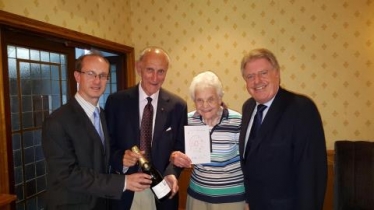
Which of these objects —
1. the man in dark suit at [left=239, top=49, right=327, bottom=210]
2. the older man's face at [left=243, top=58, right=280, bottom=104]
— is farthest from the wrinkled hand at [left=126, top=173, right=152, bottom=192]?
the older man's face at [left=243, top=58, right=280, bottom=104]

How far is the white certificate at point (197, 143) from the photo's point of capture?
183 cm

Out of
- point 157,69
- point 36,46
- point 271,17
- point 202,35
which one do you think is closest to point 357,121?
point 271,17

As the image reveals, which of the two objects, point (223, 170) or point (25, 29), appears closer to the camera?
point (223, 170)

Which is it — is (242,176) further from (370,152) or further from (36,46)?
(36,46)

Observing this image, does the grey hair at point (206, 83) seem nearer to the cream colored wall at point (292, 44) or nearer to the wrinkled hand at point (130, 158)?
the wrinkled hand at point (130, 158)

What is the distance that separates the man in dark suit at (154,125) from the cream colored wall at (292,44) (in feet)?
6.19

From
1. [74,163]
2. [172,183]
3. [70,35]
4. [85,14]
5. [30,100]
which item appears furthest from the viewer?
[85,14]

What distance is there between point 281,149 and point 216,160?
1.54 ft

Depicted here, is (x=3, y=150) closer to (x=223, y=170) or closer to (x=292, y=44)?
(x=223, y=170)

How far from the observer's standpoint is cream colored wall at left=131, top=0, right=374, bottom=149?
3330 millimetres

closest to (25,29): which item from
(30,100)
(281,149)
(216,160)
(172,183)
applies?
(30,100)

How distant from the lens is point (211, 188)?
186 centimetres

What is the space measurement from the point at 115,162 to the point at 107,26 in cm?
219

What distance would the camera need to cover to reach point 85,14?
10.2ft
